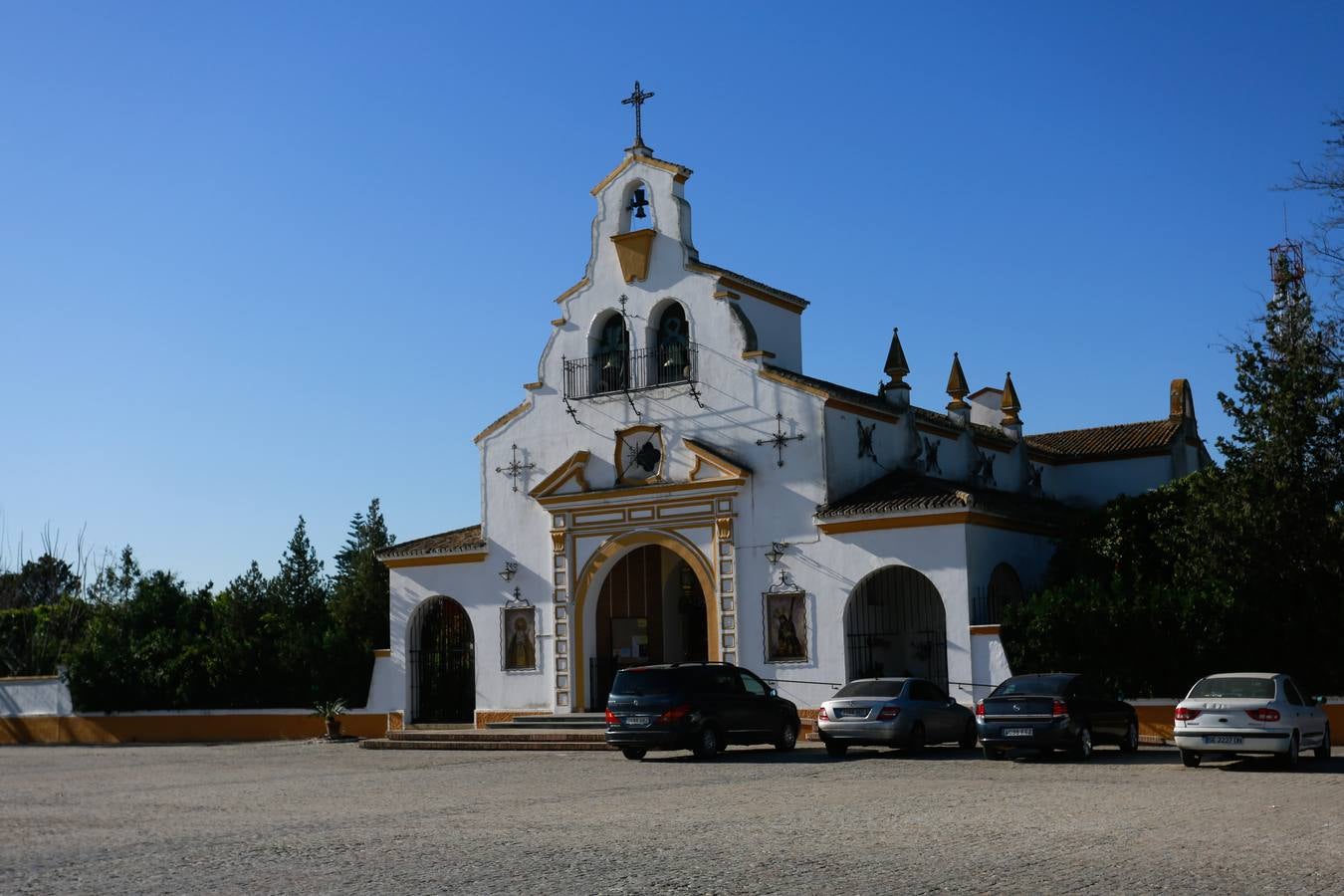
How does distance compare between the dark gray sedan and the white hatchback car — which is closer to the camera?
the white hatchback car

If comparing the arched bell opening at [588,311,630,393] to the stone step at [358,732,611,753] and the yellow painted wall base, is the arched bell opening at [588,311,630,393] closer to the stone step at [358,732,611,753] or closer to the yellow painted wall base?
the stone step at [358,732,611,753]

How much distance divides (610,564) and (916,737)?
10.7 metres

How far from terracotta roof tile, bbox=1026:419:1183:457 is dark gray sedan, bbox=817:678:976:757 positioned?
17173 mm

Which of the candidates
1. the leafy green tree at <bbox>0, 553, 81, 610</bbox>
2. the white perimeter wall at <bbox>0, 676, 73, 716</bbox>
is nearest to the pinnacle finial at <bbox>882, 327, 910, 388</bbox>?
the white perimeter wall at <bbox>0, 676, 73, 716</bbox>

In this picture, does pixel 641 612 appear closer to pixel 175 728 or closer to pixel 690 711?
pixel 690 711

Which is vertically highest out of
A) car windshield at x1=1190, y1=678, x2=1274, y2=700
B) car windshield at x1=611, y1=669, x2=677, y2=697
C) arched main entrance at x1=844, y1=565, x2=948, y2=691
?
arched main entrance at x1=844, y1=565, x2=948, y2=691

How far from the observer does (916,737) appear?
77.9 ft

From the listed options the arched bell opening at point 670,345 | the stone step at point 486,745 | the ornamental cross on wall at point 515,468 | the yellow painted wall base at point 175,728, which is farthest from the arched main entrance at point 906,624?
the yellow painted wall base at point 175,728

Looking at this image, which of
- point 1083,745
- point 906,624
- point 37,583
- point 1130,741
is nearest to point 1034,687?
point 1083,745

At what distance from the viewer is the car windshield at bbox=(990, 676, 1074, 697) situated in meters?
22.4

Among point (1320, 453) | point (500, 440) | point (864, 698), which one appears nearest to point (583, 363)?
point (500, 440)

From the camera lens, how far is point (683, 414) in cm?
3200

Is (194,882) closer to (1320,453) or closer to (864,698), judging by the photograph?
(864,698)

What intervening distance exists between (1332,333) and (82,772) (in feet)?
73.4
